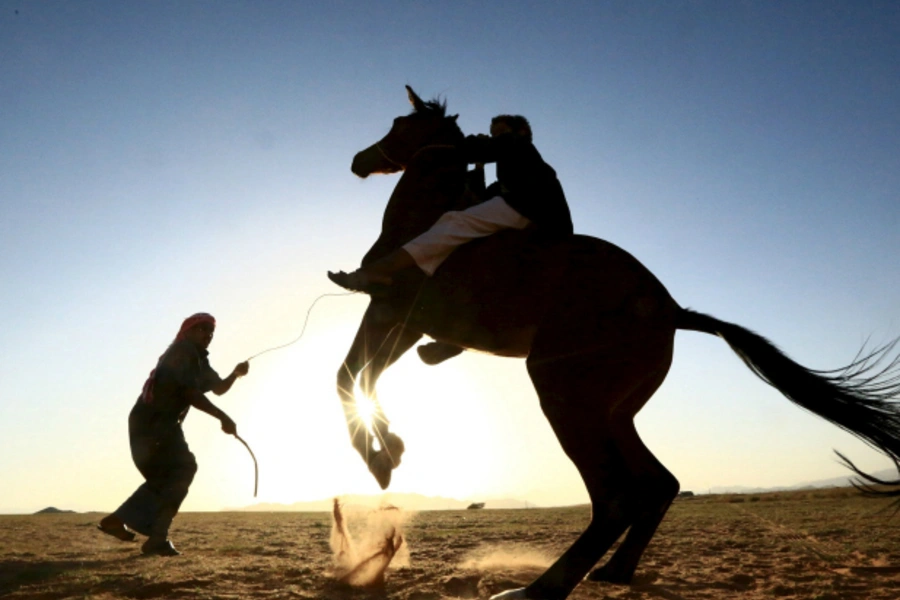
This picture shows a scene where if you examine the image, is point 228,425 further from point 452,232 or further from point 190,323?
point 452,232

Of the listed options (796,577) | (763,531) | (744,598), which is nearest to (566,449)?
(744,598)

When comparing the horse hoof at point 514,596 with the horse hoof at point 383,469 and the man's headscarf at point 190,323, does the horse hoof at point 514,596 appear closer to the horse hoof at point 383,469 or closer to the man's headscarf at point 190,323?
the horse hoof at point 383,469

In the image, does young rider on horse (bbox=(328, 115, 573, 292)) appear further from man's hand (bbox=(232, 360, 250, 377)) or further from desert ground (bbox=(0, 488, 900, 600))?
man's hand (bbox=(232, 360, 250, 377))

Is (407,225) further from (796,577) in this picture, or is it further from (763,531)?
(763,531)

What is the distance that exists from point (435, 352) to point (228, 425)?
9.47 ft

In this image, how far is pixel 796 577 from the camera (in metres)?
5.04

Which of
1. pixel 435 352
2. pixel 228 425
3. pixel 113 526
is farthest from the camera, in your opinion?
pixel 228 425

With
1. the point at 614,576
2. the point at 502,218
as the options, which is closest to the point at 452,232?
the point at 502,218

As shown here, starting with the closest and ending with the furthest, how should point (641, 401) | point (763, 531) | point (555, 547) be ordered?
point (641, 401)
point (555, 547)
point (763, 531)

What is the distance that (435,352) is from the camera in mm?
4910

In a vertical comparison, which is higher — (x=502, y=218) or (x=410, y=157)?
(x=410, y=157)

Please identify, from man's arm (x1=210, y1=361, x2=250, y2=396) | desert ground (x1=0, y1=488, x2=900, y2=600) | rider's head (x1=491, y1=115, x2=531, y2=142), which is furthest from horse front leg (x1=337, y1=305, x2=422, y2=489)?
man's arm (x1=210, y1=361, x2=250, y2=396)

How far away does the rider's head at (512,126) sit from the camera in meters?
4.74

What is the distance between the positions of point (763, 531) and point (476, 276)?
671 cm
